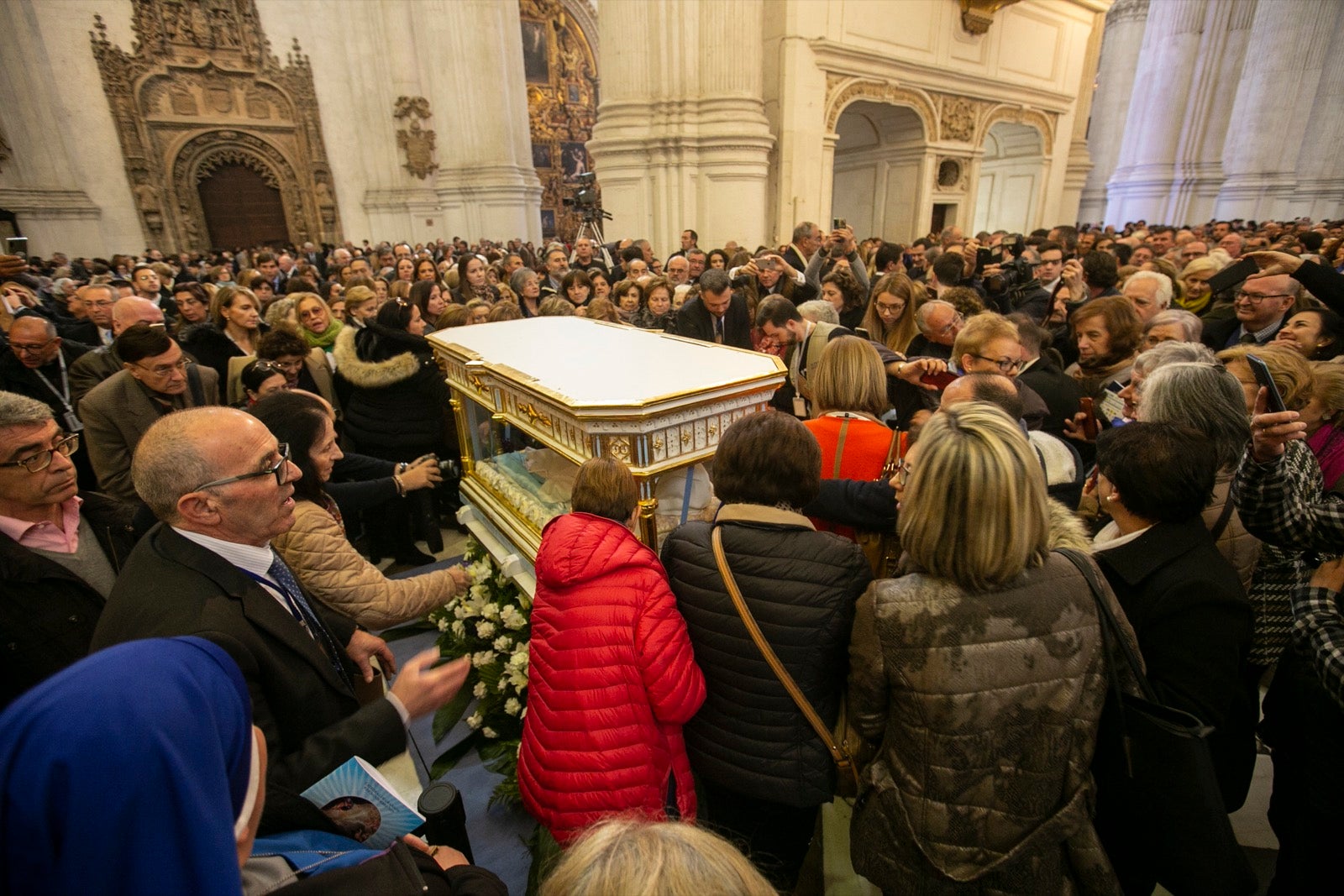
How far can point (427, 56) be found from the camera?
13781 mm

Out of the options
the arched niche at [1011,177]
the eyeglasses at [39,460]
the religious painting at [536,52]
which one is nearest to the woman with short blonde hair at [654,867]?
the eyeglasses at [39,460]

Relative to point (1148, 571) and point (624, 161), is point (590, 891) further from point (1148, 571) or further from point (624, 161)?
point (624, 161)

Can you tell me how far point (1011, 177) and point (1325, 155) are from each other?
11498 mm

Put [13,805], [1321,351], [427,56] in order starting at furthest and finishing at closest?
1. [427,56]
2. [1321,351]
3. [13,805]

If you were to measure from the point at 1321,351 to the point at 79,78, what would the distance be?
62.8 feet

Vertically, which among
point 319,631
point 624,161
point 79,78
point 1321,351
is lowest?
point 319,631

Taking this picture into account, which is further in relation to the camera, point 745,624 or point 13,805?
point 745,624

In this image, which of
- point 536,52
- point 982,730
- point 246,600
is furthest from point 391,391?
point 536,52

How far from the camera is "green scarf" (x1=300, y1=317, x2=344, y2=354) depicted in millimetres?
4086

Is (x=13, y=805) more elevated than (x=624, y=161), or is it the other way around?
(x=624, y=161)

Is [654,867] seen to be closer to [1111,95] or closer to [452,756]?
[452,756]

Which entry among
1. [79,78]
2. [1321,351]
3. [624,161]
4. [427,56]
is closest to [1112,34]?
[624,161]

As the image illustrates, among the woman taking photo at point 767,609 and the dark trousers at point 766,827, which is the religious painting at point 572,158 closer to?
the woman taking photo at point 767,609

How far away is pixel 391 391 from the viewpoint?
3.71 meters
